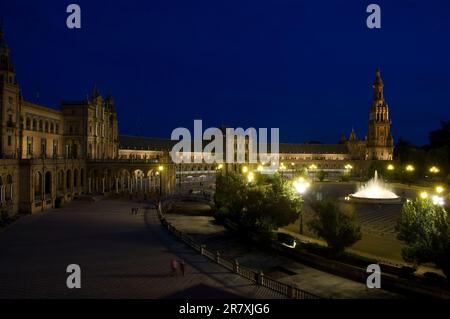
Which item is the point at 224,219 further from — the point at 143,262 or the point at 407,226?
the point at 407,226

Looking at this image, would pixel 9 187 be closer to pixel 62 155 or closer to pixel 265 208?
pixel 62 155

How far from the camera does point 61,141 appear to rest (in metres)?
71.6

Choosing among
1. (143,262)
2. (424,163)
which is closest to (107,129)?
(143,262)

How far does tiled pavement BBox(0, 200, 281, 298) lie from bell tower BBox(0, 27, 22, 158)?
16.4 m

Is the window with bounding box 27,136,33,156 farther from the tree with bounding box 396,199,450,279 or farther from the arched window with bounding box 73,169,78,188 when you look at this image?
the tree with bounding box 396,199,450,279

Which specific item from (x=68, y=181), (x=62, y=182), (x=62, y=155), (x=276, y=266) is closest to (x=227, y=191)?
(x=276, y=266)

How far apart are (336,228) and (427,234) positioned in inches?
244

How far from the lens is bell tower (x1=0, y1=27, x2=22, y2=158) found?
4922 cm

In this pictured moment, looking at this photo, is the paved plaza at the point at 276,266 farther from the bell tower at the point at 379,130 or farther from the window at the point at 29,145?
the bell tower at the point at 379,130

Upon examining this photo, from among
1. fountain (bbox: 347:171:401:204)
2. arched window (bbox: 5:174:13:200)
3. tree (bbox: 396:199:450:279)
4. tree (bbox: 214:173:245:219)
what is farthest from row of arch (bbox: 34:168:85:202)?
fountain (bbox: 347:171:401:204)

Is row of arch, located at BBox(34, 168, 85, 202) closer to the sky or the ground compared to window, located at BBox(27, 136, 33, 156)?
closer to the ground
